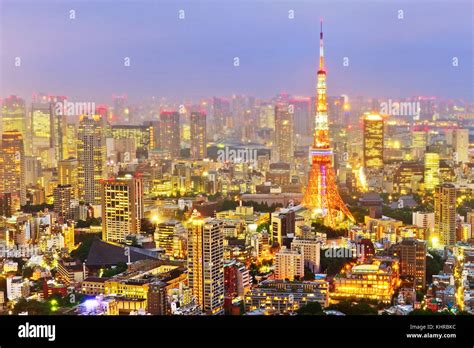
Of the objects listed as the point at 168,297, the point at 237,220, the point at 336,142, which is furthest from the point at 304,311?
the point at 336,142

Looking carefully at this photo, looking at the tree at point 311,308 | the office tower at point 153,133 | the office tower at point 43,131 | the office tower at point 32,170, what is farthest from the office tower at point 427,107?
the office tower at point 32,170

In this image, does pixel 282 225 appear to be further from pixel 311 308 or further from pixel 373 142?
pixel 311 308

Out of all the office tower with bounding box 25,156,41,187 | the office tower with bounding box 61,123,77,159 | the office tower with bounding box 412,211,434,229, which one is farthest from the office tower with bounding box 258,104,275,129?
the office tower with bounding box 25,156,41,187

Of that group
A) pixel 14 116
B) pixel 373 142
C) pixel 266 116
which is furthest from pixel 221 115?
pixel 14 116

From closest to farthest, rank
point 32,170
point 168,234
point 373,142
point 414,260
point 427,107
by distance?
point 414,260
point 168,234
point 427,107
point 32,170
point 373,142

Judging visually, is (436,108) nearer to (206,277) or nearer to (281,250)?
(281,250)
